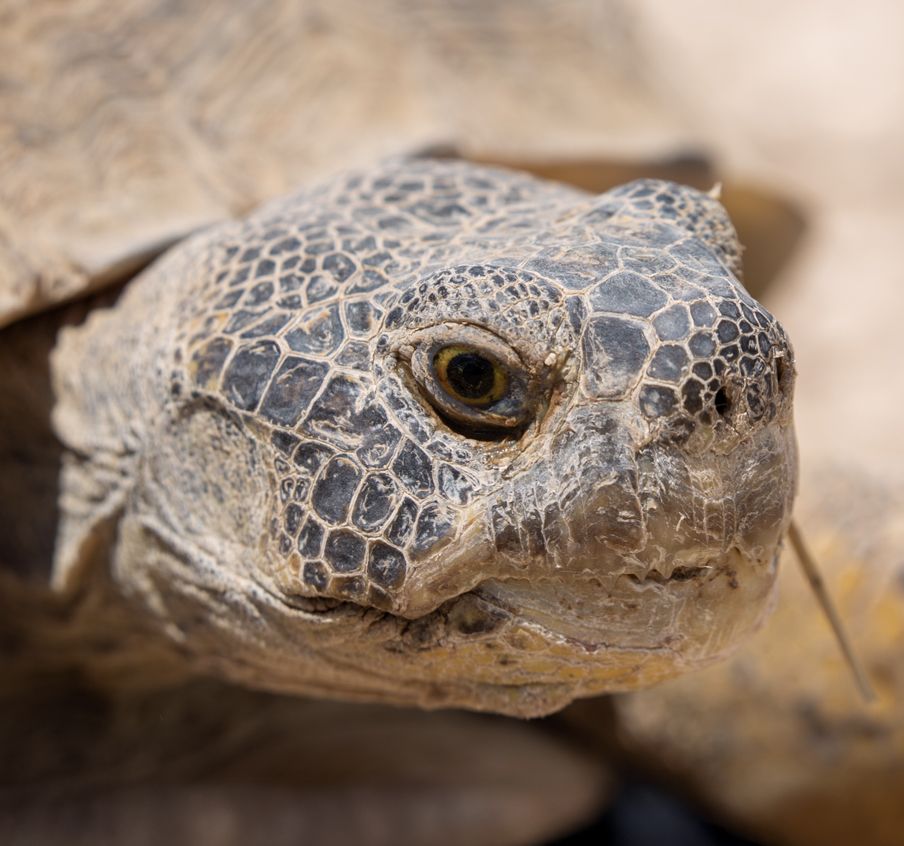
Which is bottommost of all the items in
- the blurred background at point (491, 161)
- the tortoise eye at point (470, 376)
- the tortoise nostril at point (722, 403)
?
the blurred background at point (491, 161)

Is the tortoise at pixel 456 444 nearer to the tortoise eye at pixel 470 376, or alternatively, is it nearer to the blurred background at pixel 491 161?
the tortoise eye at pixel 470 376

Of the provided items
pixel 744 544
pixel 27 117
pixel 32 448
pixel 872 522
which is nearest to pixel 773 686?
pixel 872 522

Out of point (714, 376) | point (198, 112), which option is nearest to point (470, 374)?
point (714, 376)

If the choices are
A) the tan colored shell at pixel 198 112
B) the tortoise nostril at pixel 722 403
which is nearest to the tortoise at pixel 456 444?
the tortoise nostril at pixel 722 403

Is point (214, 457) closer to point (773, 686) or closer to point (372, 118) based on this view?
point (372, 118)

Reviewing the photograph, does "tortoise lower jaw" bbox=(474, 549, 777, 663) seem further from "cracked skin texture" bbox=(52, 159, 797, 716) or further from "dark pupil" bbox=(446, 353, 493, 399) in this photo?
"dark pupil" bbox=(446, 353, 493, 399)

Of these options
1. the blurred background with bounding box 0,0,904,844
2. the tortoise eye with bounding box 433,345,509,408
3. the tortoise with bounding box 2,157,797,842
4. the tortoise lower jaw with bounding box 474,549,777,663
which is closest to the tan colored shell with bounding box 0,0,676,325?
the blurred background with bounding box 0,0,904,844
